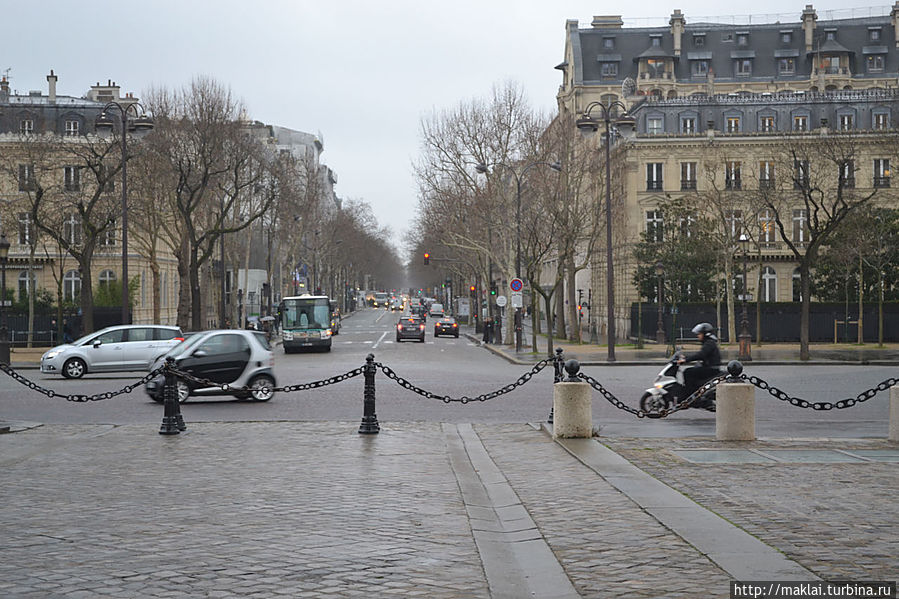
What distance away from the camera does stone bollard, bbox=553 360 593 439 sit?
46.7 ft

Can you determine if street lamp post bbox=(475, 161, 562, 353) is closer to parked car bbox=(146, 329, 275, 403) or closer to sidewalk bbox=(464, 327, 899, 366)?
Result: sidewalk bbox=(464, 327, 899, 366)

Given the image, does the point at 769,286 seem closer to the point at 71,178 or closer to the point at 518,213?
the point at 518,213

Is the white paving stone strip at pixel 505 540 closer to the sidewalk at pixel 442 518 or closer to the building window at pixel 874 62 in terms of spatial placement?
the sidewalk at pixel 442 518

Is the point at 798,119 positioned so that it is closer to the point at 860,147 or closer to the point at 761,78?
the point at 860,147

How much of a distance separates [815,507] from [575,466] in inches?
132

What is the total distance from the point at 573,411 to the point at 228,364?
10.1 metres

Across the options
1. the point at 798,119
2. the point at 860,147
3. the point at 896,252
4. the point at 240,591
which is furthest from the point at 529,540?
the point at 798,119

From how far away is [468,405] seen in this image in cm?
2089

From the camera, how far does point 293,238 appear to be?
261ft

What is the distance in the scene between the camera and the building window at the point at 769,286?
210 feet

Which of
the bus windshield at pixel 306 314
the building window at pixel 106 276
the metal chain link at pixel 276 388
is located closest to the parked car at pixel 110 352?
the metal chain link at pixel 276 388

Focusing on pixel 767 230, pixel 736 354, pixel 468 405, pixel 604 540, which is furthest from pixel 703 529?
pixel 767 230

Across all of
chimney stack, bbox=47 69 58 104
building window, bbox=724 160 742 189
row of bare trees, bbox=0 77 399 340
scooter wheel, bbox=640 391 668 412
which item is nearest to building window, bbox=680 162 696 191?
building window, bbox=724 160 742 189

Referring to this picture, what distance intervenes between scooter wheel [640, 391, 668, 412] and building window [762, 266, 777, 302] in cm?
4812
